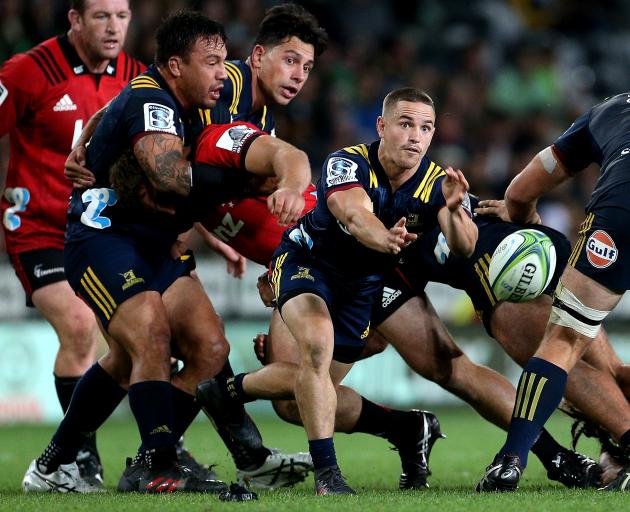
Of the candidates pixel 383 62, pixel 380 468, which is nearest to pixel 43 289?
pixel 380 468

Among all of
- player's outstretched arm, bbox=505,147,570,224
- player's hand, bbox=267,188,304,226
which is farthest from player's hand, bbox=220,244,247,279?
player's hand, bbox=267,188,304,226

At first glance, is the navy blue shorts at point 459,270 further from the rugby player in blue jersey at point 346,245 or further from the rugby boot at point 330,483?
the rugby boot at point 330,483

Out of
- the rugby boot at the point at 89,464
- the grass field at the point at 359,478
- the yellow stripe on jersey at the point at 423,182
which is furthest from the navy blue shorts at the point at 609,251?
the rugby boot at the point at 89,464

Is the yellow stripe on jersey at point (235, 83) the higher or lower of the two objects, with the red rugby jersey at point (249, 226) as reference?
higher

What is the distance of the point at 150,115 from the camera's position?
5.87 metres

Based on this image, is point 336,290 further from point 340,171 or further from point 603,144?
point 603,144

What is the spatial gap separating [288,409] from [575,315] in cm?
183

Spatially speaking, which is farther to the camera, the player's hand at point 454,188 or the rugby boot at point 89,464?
the rugby boot at point 89,464

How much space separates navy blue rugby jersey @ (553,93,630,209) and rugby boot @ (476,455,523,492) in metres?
1.31

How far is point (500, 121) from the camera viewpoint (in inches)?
574

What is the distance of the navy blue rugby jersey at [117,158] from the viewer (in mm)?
5988

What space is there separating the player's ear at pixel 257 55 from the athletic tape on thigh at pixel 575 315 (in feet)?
8.12

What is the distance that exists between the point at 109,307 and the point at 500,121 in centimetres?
946

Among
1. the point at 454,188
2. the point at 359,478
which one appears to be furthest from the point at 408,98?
the point at 359,478
